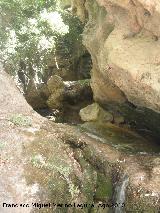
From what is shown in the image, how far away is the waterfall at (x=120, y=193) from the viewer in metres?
9.58

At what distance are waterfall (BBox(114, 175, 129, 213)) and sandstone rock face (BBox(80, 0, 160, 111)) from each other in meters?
2.28

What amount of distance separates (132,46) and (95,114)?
13.9 ft

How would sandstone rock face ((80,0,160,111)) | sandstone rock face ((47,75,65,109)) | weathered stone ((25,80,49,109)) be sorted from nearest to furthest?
sandstone rock face ((80,0,160,111)) < sandstone rock face ((47,75,65,109)) < weathered stone ((25,80,49,109))

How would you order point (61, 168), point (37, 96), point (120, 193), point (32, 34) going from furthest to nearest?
point (37, 96) → point (32, 34) → point (120, 193) → point (61, 168)

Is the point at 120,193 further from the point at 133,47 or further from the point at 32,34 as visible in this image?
the point at 32,34

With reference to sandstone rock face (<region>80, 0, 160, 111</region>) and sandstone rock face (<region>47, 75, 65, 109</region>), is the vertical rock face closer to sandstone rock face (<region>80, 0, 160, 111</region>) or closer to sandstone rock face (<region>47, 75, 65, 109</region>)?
sandstone rock face (<region>80, 0, 160, 111</region>)

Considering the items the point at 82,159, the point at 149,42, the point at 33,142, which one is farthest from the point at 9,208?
the point at 149,42

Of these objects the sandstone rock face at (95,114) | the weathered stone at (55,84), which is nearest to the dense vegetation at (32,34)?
the weathered stone at (55,84)

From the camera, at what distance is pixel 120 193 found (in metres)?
9.73

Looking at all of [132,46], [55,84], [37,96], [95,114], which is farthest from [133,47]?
→ [37,96]

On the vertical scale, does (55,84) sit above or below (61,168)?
above

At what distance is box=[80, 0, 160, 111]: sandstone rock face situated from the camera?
10.2m

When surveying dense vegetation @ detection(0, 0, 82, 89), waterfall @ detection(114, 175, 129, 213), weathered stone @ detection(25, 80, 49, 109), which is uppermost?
dense vegetation @ detection(0, 0, 82, 89)

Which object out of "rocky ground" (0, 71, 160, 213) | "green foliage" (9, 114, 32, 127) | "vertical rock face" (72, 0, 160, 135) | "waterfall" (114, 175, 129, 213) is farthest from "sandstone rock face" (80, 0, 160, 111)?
"green foliage" (9, 114, 32, 127)
